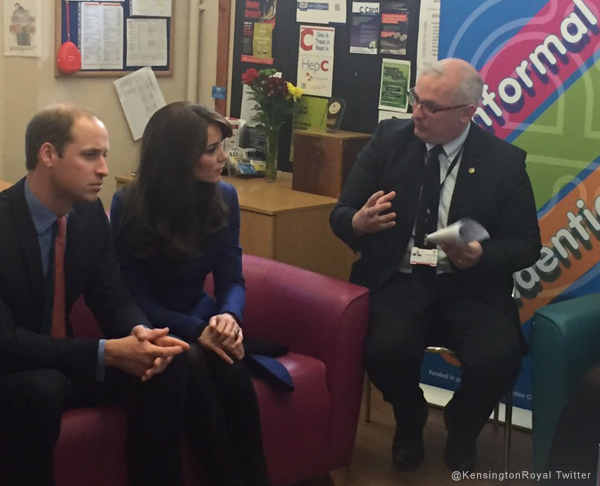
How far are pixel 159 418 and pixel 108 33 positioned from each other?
234 cm

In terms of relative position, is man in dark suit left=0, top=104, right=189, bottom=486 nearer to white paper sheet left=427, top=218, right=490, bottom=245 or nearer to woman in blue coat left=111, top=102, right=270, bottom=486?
woman in blue coat left=111, top=102, right=270, bottom=486

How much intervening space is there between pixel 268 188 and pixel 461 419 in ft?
4.72

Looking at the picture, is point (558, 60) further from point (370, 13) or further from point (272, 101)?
point (272, 101)

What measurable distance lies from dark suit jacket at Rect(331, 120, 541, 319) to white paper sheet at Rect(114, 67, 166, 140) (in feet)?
4.98

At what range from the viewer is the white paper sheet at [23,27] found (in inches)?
155

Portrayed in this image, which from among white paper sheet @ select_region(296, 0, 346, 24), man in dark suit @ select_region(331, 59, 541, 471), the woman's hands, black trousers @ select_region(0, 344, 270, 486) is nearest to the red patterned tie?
black trousers @ select_region(0, 344, 270, 486)

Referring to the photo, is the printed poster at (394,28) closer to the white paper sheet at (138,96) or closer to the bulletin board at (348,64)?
the bulletin board at (348,64)

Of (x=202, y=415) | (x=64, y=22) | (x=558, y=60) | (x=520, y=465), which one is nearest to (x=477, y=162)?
(x=558, y=60)

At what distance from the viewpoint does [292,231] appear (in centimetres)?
367

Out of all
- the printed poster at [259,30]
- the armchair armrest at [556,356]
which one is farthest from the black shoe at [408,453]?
the printed poster at [259,30]

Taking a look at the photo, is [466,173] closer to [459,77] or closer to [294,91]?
[459,77]

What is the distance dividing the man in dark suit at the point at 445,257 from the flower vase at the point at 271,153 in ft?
3.36

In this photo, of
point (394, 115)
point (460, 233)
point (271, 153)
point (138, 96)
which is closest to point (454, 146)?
point (460, 233)

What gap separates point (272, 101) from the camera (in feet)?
13.5
